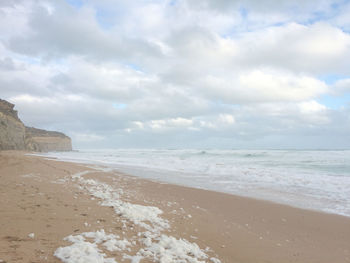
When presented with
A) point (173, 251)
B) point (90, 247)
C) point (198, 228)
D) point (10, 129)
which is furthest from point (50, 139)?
point (173, 251)

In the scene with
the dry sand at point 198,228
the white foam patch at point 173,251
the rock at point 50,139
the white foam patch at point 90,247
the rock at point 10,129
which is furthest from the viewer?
the rock at point 50,139

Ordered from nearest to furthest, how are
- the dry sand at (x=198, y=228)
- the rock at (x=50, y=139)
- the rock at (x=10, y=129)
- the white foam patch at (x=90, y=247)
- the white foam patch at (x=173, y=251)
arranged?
the white foam patch at (x=90, y=247), the white foam patch at (x=173, y=251), the dry sand at (x=198, y=228), the rock at (x=10, y=129), the rock at (x=50, y=139)

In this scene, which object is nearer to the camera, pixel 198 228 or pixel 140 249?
pixel 140 249

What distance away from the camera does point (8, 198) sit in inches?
204

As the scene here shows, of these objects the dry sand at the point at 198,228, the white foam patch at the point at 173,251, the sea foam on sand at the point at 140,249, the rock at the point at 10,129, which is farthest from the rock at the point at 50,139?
the white foam patch at the point at 173,251

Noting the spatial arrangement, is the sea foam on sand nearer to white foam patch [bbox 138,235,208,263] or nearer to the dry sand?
white foam patch [bbox 138,235,208,263]

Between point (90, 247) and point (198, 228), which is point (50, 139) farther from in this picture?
point (90, 247)

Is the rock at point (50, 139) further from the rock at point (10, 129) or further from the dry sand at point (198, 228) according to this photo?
the dry sand at point (198, 228)

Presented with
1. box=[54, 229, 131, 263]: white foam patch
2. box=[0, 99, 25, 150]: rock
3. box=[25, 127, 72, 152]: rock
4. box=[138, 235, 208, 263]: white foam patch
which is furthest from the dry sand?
box=[25, 127, 72, 152]: rock

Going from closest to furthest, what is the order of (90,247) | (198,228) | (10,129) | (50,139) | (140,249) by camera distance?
(90,247), (140,249), (198,228), (10,129), (50,139)

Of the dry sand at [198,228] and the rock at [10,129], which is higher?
the rock at [10,129]

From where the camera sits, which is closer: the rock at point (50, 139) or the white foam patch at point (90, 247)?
the white foam patch at point (90, 247)

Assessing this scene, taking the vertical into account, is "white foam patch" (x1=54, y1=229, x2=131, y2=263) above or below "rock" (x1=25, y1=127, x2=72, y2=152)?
below

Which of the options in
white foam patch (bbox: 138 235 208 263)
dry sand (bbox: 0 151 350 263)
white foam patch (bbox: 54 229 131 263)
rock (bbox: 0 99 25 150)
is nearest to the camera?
white foam patch (bbox: 54 229 131 263)
